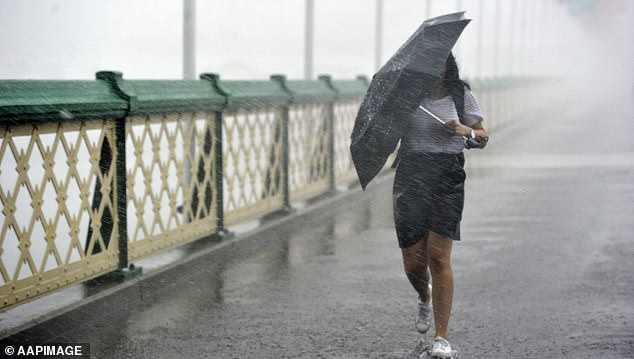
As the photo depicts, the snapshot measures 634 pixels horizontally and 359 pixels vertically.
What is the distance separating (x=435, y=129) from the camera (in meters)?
6.15

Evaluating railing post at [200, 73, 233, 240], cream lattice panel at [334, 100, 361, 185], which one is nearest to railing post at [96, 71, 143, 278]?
railing post at [200, 73, 233, 240]

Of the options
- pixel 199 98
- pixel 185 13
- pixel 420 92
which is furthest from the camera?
pixel 185 13

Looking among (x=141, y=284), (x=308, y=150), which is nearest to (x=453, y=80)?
(x=141, y=284)

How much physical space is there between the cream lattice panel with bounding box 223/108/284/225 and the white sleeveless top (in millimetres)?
4380

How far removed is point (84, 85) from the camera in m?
7.45

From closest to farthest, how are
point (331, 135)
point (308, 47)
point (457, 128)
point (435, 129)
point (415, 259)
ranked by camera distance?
point (457, 128)
point (435, 129)
point (415, 259)
point (331, 135)
point (308, 47)

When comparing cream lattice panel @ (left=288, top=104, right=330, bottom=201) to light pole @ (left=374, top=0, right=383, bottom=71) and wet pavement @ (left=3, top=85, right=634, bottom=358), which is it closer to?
wet pavement @ (left=3, top=85, right=634, bottom=358)

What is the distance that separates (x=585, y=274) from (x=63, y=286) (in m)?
3.93

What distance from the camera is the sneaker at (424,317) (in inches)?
255

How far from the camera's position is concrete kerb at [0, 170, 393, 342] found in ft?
21.8

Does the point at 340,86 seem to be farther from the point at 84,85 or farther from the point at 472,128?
the point at 472,128

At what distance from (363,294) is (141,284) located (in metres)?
1.53

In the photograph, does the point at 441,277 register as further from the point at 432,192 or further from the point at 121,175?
the point at 121,175

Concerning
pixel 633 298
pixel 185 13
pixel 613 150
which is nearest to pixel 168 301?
pixel 633 298
